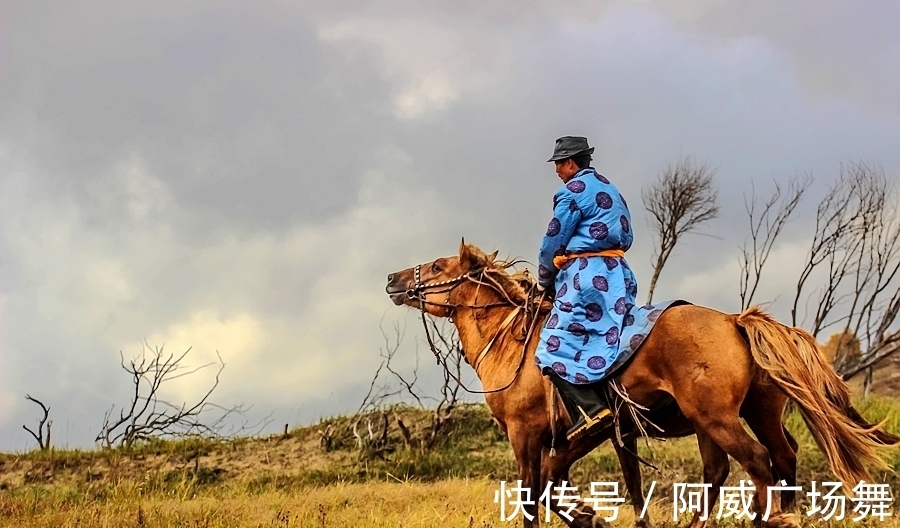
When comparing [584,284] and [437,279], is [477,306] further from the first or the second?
[584,284]

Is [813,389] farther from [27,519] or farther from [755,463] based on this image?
[27,519]

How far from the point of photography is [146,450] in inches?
522

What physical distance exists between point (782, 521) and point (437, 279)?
11.1 feet

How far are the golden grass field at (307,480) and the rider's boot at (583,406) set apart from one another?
1320 millimetres

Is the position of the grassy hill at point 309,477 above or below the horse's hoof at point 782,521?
above

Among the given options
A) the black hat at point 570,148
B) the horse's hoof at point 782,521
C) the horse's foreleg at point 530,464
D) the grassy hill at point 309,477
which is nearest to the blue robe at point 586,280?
the black hat at point 570,148

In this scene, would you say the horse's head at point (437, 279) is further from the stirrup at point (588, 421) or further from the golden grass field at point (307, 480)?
the golden grass field at point (307, 480)

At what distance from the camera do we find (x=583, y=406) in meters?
6.32

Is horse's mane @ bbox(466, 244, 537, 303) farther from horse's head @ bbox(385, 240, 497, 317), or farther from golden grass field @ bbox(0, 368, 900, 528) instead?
golden grass field @ bbox(0, 368, 900, 528)

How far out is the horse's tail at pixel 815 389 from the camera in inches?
231

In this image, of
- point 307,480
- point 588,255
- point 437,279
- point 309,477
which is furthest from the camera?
point 309,477

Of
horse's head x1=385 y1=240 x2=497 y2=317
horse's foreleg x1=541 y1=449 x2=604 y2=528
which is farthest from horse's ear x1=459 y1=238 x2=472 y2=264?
horse's foreleg x1=541 y1=449 x2=604 y2=528

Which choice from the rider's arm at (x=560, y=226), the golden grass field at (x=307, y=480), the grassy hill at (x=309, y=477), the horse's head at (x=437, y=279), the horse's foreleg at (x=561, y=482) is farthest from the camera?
the grassy hill at (x=309, y=477)

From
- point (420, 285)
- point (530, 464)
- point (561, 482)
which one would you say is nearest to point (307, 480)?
point (420, 285)
